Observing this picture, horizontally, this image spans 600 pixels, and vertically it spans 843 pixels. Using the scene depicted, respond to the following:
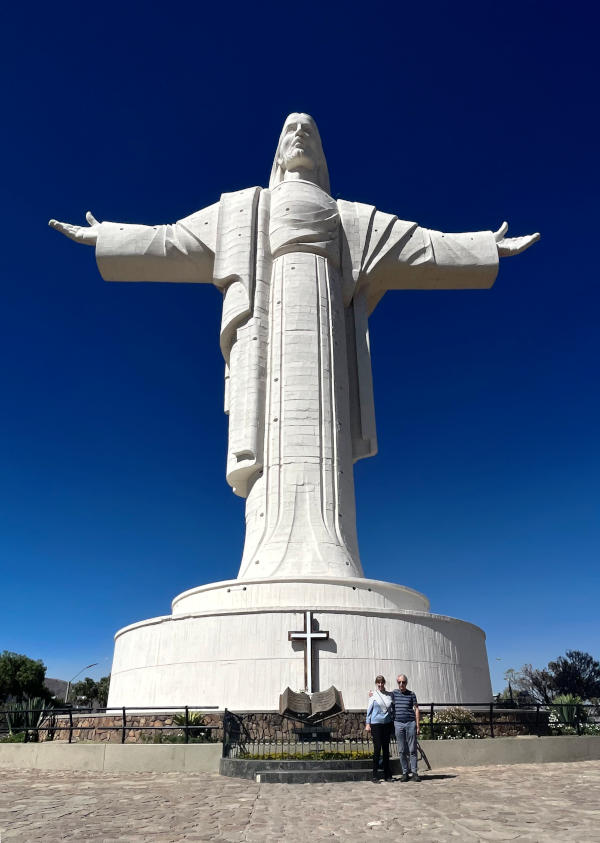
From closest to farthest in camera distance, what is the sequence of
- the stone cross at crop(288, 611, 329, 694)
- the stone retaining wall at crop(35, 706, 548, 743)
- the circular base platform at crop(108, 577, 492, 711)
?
the stone retaining wall at crop(35, 706, 548, 743), the stone cross at crop(288, 611, 329, 694), the circular base platform at crop(108, 577, 492, 711)

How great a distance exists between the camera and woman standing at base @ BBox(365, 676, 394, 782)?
26.3ft

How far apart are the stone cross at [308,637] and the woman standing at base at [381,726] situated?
14.8 ft

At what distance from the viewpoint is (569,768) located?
9430 mm

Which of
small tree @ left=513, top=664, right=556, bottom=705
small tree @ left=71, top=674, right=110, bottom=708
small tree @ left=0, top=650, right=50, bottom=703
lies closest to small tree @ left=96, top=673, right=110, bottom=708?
small tree @ left=71, top=674, right=110, bottom=708

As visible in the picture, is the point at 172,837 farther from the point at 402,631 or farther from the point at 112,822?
the point at 402,631

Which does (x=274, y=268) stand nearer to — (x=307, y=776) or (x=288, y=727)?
(x=288, y=727)

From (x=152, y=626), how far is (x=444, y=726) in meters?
6.66

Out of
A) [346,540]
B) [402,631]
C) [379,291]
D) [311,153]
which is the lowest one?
[402,631]

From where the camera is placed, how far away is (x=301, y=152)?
2134 cm

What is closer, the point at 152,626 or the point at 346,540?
the point at 152,626

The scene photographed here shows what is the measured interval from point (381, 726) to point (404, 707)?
363mm

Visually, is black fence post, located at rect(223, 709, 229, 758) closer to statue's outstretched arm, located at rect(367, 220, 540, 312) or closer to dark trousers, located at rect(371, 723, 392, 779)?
dark trousers, located at rect(371, 723, 392, 779)

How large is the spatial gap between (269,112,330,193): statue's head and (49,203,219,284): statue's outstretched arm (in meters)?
2.68

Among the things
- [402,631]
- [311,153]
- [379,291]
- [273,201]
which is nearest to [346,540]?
[402,631]
